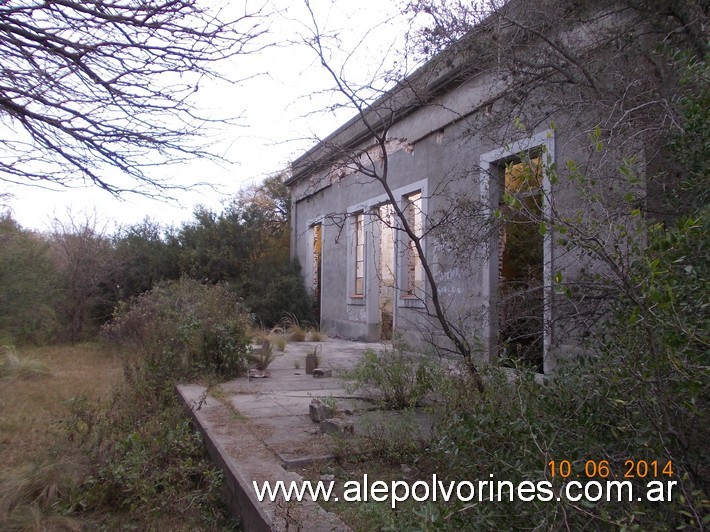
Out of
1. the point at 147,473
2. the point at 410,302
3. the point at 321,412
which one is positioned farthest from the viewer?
the point at 410,302

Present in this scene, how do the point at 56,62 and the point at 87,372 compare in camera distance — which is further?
the point at 87,372

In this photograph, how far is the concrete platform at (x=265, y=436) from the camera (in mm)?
2852

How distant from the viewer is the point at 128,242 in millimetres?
16688

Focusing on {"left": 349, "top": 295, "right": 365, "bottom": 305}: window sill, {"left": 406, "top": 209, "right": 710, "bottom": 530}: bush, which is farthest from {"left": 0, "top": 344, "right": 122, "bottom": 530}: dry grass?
{"left": 349, "top": 295, "right": 365, "bottom": 305}: window sill

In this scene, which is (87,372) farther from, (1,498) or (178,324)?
(1,498)

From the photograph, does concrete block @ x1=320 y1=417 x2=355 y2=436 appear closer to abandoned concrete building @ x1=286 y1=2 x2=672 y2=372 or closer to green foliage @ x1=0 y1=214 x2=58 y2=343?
abandoned concrete building @ x1=286 y1=2 x2=672 y2=372

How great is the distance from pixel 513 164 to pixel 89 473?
3.76m

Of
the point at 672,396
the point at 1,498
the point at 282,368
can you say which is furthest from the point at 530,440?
the point at 282,368

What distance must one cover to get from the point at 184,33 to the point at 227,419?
3.23 m

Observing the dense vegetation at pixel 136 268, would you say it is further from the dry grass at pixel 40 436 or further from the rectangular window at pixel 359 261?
the rectangular window at pixel 359 261

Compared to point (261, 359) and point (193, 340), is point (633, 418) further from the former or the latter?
point (261, 359)

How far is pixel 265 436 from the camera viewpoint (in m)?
4.56
